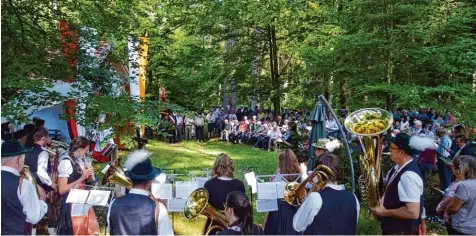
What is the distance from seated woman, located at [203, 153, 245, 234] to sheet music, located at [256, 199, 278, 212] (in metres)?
0.32

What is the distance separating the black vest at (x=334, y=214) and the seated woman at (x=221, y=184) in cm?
138

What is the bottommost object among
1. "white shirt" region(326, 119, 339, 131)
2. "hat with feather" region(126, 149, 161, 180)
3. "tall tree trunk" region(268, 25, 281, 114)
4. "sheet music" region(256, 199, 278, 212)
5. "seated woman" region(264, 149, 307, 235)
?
"seated woman" region(264, 149, 307, 235)

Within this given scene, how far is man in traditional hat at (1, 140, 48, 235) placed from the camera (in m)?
3.88

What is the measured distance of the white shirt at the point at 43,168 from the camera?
5.87 meters

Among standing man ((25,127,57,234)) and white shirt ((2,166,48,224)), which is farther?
standing man ((25,127,57,234))

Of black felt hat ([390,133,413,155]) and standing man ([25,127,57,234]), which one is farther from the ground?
black felt hat ([390,133,413,155])

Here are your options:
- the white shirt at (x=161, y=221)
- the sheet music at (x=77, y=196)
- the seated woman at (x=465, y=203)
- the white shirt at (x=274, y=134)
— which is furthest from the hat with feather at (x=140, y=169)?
the white shirt at (x=274, y=134)

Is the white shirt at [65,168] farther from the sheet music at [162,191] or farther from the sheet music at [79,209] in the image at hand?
the sheet music at [162,191]

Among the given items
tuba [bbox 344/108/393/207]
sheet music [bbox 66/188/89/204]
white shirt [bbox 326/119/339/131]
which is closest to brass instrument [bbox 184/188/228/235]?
sheet music [bbox 66/188/89/204]

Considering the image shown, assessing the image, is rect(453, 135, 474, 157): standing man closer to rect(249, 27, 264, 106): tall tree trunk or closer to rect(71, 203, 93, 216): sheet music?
rect(71, 203, 93, 216): sheet music

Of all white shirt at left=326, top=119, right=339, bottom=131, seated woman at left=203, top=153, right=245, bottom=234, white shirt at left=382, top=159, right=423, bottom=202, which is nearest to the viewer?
white shirt at left=382, top=159, right=423, bottom=202

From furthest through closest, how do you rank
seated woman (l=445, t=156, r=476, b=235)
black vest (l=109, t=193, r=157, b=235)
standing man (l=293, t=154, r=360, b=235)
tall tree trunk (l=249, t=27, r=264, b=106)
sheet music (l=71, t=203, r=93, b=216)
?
tall tree trunk (l=249, t=27, r=264, b=106) → sheet music (l=71, t=203, r=93, b=216) → seated woman (l=445, t=156, r=476, b=235) → standing man (l=293, t=154, r=360, b=235) → black vest (l=109, t=193, r=157, b=235)

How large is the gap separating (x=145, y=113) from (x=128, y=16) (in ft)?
8.43

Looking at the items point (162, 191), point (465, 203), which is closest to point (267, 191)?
point (162, 191)
